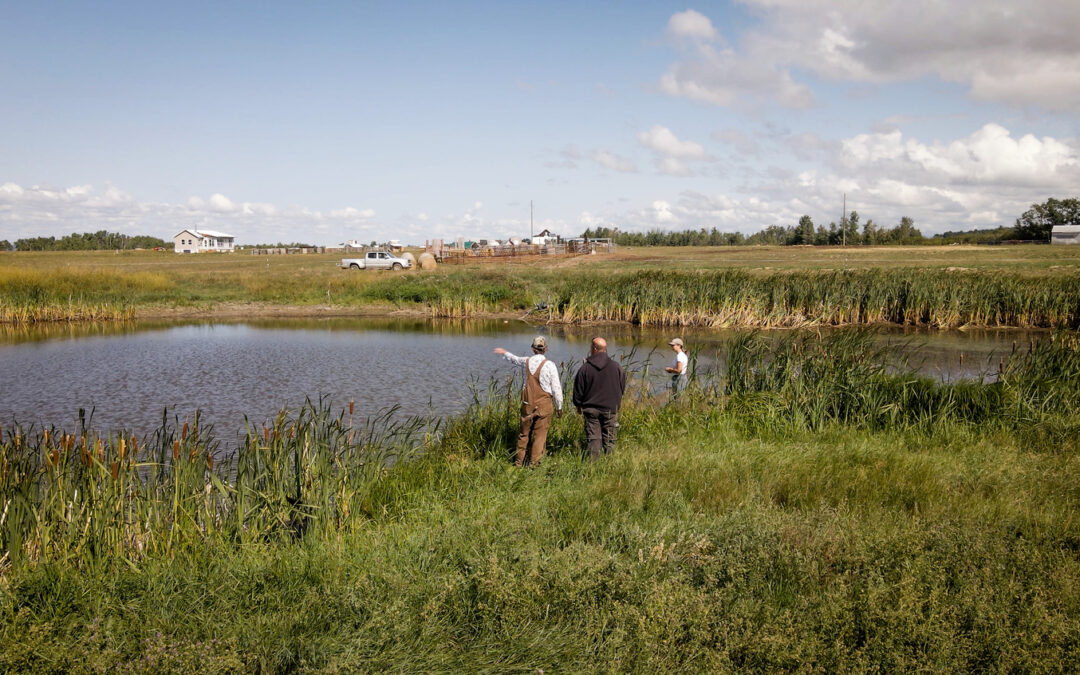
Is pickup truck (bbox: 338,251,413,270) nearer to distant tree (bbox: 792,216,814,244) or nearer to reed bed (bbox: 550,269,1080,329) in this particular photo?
reed bed (bbox: 550,269,1080,329)

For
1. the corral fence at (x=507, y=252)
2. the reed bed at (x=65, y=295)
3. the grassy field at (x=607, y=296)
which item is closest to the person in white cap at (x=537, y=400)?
the grassy field at (x=607, y=296)

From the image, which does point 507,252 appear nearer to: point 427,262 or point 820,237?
point 427,262

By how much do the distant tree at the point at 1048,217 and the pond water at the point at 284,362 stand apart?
95.4 metres

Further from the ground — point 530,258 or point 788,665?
point 530,258

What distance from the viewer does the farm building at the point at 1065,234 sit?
3570 inches

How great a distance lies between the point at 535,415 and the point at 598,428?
0.88 metres

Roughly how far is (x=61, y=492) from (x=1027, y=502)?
9632mm

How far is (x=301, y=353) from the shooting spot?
26.6 meters

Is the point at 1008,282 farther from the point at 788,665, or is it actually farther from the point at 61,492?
the point at 61,492

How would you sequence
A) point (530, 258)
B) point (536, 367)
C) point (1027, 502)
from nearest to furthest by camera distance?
point (1027, 502) < point (536, 367) < point (530, 258)

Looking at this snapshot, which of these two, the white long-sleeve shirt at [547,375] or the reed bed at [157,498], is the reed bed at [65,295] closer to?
the reed bed at [157,498]

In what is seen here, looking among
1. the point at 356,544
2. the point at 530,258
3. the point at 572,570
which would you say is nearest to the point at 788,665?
the point at 572,570

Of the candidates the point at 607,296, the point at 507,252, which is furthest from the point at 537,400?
the point at 507,252

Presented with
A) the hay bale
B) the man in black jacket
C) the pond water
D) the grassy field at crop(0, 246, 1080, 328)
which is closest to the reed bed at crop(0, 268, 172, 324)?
the grassy field at crop(0, 246, 1080, 328)
